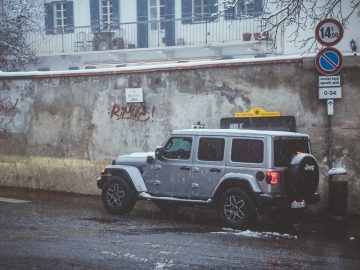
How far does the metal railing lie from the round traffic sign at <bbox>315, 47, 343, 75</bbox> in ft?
41.8

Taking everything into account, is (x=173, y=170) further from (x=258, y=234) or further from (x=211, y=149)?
(x=258, y=234)

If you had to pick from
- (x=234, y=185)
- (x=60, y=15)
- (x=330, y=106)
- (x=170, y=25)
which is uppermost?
(x=60, y=15)

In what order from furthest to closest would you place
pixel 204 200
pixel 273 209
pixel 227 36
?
1. pixel 227 36
2. pixel 204 200
3. pixel 273 209

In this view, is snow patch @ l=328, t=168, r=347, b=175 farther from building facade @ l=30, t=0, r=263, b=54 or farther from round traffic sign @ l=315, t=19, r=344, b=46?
building facade @ l=30, t=0, r=263, b=54

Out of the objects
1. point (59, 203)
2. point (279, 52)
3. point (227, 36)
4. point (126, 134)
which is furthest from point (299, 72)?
point (227, 36)

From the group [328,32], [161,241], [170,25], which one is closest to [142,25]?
[170,25]

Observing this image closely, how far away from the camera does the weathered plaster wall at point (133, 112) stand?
40.2 feet

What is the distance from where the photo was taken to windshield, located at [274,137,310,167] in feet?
33.0

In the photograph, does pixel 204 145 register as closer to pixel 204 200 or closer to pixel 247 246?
pixel 204 200

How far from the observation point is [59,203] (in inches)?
524

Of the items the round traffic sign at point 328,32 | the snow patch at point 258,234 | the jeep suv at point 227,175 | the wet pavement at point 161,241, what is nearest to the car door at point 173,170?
the jeep suv at point 227,175

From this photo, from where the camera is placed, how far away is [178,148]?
11.1 metres

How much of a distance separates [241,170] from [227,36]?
16700mm

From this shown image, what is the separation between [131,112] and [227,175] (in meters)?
4.68
